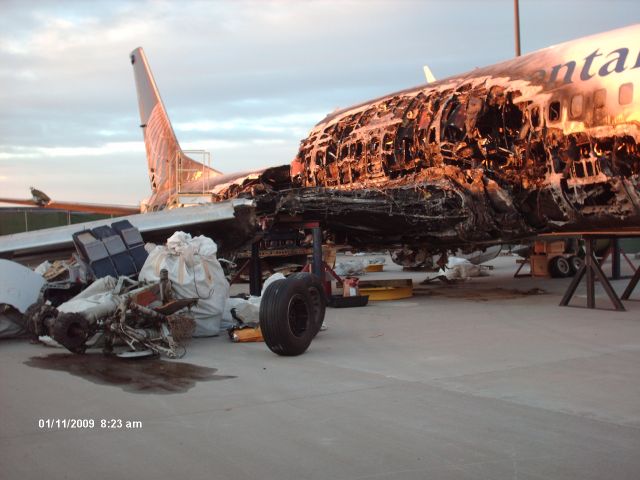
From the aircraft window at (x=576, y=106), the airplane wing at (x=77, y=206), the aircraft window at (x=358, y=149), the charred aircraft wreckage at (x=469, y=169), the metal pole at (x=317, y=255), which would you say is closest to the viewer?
the charred aircraft wreckage at (x=469, y=169)

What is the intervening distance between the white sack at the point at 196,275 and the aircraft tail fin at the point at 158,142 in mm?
15178

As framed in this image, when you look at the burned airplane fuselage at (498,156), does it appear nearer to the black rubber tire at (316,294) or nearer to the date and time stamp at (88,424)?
the black rubber tire at (316,294)

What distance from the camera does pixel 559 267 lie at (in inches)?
699

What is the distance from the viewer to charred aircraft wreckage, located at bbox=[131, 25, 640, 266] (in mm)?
10203

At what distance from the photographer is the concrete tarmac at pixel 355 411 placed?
3.83 metres

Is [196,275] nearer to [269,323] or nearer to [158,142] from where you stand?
[269,323]

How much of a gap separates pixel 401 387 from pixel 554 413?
1.34 meters

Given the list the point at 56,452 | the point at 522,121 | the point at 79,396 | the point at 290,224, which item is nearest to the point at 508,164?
the point at 522,121

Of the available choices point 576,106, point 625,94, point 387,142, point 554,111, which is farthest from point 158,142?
point 625,94

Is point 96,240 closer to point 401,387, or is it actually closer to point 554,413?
point 401,387

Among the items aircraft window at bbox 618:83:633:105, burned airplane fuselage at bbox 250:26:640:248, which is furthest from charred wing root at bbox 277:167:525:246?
aircraft window at bbox 618:83:633:105

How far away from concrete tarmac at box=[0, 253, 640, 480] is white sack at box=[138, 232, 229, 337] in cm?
53

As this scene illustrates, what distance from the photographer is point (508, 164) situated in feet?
38.4

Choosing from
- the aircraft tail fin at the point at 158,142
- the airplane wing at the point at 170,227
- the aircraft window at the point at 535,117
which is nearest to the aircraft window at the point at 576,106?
the aircraft window at the point at 535,117
